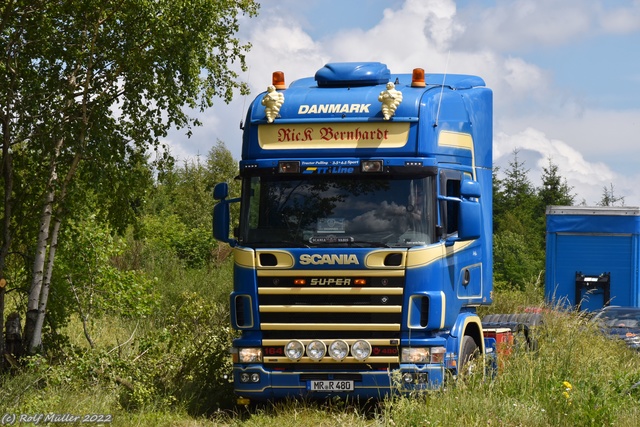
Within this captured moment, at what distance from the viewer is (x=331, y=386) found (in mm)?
11703

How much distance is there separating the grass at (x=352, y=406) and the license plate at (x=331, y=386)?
0.86 ft

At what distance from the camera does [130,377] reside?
531 inches

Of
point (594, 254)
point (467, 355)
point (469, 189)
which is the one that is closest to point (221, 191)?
point (469, 189)

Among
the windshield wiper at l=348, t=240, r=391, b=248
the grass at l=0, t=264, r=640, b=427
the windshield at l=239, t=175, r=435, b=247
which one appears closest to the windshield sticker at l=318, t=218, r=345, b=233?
the windshield at l=239, t=175, r=435, b=247

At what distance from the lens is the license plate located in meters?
11.7

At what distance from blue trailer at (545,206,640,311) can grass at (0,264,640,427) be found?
6444 millimetres

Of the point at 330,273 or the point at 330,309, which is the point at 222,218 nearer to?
the point at 330,273

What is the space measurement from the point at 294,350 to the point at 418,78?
11.8 feet

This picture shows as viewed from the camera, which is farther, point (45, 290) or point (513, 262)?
point (513, 262)

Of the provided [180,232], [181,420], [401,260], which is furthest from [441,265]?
[180,232]

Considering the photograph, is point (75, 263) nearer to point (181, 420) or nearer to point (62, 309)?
point (62, 309)

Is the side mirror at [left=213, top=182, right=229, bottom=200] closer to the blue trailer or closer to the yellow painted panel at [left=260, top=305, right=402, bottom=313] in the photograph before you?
the yellow painted panel at [left=260, top=305, right=402, bottom=313]

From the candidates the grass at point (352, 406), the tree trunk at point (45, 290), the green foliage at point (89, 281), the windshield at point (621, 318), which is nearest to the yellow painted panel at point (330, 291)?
the grass at point (352, 406)

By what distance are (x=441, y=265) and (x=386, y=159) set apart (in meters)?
1.36
